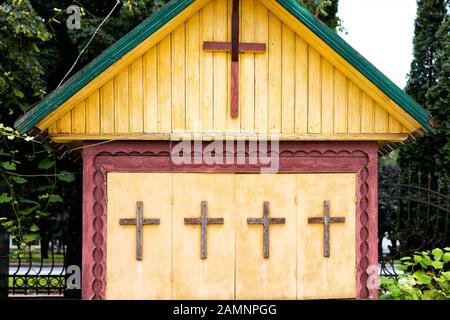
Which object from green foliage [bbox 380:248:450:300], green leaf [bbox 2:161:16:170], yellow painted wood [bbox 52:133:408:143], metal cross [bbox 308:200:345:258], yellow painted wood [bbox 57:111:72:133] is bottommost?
green foliage [bbox 380:248:450:300]

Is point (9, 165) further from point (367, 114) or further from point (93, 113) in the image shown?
point (367, 114)

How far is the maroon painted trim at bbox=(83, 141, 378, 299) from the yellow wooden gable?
0.23 metres

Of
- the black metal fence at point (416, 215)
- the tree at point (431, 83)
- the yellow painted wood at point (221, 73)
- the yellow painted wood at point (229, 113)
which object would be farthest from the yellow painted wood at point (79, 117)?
the tree at point (431, 83)

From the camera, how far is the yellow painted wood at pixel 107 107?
24.3 feet

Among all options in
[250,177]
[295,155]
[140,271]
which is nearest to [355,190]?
[295,155]

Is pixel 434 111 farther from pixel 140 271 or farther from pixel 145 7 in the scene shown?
pixel 140 271

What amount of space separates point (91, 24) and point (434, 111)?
8.92 meters

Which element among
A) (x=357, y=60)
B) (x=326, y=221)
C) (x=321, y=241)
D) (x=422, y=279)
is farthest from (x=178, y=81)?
(x=422, y=279)

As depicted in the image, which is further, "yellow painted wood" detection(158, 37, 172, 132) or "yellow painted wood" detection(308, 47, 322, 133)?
"yellow painted wood" detection(308, 47, 322, 133)

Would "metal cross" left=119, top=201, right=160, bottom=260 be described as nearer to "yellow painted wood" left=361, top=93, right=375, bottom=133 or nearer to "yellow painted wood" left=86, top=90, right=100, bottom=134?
"yellow painted wood" left=86, top=90, right=100, bottom=134

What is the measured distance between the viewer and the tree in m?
14.9

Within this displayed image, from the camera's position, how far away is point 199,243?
301 inches

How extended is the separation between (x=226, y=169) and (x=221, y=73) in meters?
1.25

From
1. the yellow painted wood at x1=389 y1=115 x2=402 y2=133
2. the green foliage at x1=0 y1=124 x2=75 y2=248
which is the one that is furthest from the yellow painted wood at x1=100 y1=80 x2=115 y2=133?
the yellow painted wood at x1=389 y1=115 x2=402 y2=133
